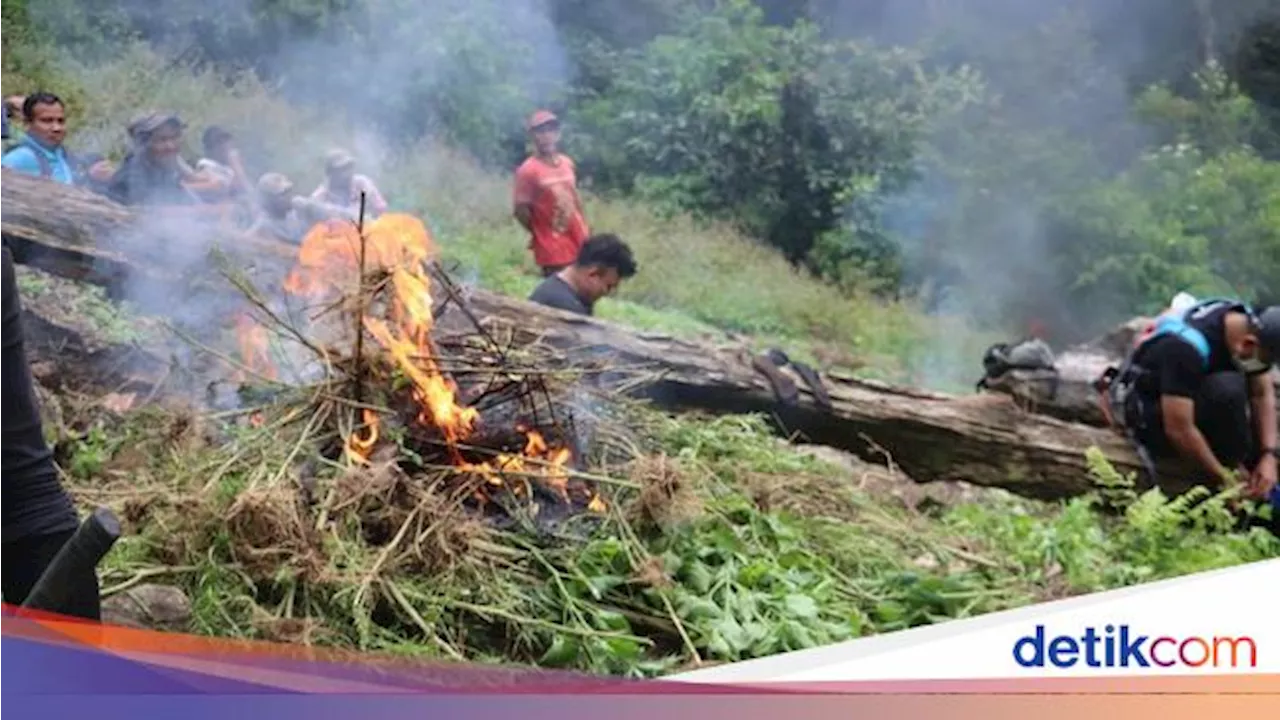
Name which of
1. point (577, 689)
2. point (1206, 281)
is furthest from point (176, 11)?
point (1206, 281)

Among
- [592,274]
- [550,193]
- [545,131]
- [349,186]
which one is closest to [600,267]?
[592,274]

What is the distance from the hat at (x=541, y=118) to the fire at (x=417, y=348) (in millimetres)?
416

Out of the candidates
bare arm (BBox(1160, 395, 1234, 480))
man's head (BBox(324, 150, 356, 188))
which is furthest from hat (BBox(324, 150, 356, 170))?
bare arm (BBox(1160, 395, 1234, 480))

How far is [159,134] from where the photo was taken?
303cm

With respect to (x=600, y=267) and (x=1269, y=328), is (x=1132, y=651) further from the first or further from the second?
(x=600, y=267)

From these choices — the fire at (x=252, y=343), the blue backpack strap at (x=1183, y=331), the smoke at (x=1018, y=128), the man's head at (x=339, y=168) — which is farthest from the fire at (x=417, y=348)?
the blue backpack strap at (x=1183, y=331)

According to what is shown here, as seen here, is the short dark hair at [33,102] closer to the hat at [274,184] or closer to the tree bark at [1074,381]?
the hat at [274,184]

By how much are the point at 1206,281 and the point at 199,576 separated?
1.84m

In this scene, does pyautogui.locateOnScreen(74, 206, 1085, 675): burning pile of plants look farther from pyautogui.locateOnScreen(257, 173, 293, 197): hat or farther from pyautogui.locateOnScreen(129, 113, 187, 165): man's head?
pyautogui.locateOnScreen(129, 113, 187, 165): man's head

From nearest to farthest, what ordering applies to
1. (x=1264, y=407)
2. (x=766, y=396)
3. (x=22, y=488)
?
(x=22, y=488), (x=1264, y=407), (x=766, y=396)

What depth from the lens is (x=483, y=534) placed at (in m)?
2.78

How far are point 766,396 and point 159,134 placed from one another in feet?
4.59

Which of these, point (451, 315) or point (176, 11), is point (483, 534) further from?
point (176, 11)

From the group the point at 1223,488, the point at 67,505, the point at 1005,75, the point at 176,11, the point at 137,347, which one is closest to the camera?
the point at 67,505
